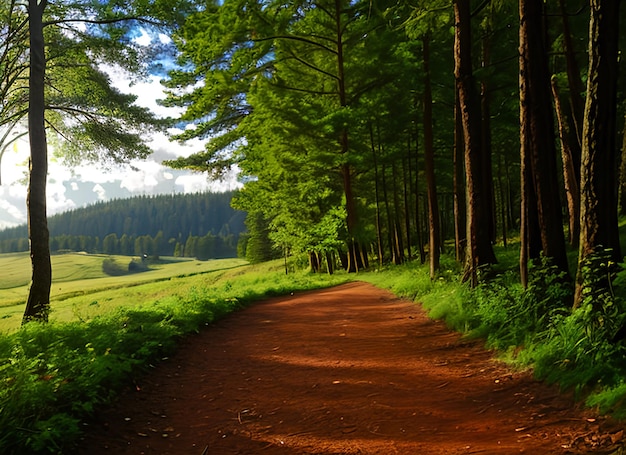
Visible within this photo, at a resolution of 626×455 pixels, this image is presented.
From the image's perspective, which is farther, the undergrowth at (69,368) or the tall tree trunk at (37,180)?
the tall tree trunk at (37,180)

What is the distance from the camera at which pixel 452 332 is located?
703 cm

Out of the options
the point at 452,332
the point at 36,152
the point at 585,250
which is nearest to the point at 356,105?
the point at 36,152

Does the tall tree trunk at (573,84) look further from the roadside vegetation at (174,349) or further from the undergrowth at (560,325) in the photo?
the undergrowth at (560,325)

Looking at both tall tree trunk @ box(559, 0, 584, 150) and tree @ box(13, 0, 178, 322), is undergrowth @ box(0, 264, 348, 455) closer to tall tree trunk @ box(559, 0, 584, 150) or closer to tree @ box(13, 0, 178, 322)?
tree @ box(13, 0, 178, 322)

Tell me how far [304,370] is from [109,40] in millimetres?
11936

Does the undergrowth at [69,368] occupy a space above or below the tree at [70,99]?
below

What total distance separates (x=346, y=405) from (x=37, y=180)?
989 cm

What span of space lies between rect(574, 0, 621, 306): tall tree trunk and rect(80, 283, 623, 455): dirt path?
1.80 metres

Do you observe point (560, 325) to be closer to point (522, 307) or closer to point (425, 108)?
point (522, 307)

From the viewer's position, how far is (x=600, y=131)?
4.78 metres

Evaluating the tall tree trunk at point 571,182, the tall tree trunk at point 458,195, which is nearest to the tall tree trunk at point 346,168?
the tall tree trunk at point 458,195

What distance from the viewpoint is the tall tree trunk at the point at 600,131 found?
471 cm

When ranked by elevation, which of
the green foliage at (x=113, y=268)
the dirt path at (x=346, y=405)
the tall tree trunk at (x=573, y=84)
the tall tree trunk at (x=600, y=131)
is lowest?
the green foliage at (x=113, y=268)

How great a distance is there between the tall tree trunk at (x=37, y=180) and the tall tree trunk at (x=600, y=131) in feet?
36.3
